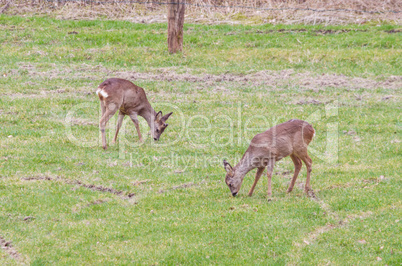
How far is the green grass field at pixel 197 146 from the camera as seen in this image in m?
8.36

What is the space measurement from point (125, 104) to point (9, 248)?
21.7 feet

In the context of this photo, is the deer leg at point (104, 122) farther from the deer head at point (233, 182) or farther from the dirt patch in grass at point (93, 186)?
the deer head at point (233, 182)

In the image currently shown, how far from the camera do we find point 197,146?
44.3ft

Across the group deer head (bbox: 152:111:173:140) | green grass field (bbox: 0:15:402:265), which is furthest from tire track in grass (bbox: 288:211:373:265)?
deer head (bbox: 152:111:173:140)

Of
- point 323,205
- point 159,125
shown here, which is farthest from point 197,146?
point 323,205

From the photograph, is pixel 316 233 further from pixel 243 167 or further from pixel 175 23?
pixel 175 23

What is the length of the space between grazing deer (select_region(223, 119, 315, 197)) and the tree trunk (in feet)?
36.7

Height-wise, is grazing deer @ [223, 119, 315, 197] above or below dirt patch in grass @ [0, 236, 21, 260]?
above

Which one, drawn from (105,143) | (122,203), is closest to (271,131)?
(122,203)

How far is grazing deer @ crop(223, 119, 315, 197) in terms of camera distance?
10547 millimetres

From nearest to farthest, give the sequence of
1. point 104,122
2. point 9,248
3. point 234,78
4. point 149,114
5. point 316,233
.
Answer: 1. point 9,248
2. point 316,233
3. point 104,122
4. point 149,114
5. point 234,78

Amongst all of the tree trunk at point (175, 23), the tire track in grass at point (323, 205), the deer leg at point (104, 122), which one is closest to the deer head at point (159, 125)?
the deer leg at point (104, 122)

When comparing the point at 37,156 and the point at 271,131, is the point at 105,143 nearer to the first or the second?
the point at 37,156

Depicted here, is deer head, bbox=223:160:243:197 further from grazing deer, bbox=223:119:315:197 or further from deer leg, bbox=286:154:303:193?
deer leg, bbox=286:154:303:193
